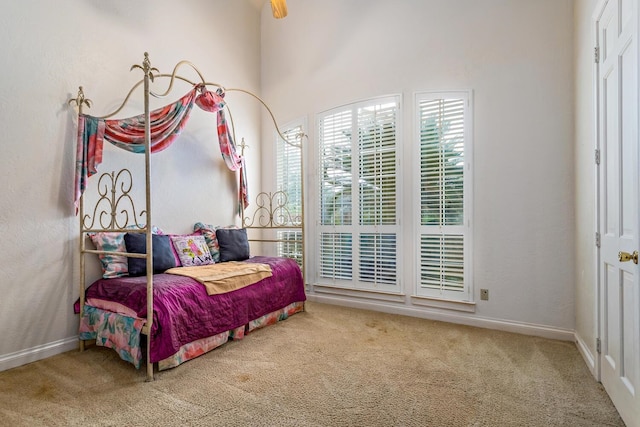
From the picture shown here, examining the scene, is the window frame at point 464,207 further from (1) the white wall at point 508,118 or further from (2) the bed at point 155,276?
(2) the bed at point 155,276

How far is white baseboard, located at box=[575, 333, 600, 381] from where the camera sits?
7.28 ft

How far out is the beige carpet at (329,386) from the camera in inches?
70.0

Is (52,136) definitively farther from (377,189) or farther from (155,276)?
(377,189)

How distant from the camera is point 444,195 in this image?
3.44 meters

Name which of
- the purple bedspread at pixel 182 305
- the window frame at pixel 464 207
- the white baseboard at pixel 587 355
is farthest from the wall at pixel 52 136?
the white baseboard at pixel 587 355

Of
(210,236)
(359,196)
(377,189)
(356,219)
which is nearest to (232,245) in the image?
(210,236)

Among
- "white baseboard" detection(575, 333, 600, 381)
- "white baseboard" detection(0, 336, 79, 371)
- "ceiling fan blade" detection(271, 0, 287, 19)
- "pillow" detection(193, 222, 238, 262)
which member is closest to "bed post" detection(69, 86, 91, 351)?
"white baseboard" detection(0, 336, 79, 371)

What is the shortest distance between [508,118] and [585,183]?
937 mm

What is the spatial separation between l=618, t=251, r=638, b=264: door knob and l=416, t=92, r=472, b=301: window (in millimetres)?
1593

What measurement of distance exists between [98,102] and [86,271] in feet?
4.84

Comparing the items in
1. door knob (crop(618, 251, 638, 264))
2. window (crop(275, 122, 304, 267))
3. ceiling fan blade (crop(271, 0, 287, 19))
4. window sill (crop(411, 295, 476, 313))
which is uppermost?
ceiling fan blade (crop(271, 0, 287, 19))

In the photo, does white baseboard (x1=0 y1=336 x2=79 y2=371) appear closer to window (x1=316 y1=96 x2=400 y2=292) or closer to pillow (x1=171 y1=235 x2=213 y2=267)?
pillow (x1=171 y1=235 x2=213 y2=267)

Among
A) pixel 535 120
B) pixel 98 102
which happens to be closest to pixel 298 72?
pixel 98 102

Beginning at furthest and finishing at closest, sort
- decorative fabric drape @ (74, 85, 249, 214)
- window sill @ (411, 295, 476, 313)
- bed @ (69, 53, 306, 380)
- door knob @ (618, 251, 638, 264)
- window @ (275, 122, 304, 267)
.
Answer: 1. window @ (275, 122, 304, 267)
2. window sill @ (411, 295, 476, 313)
3. decorative fabric drape @ (74, 85, 249, 214)
4. bed @ (69, 53, 306, 380)
5. door knob @ (618, 251, 638, 264)
